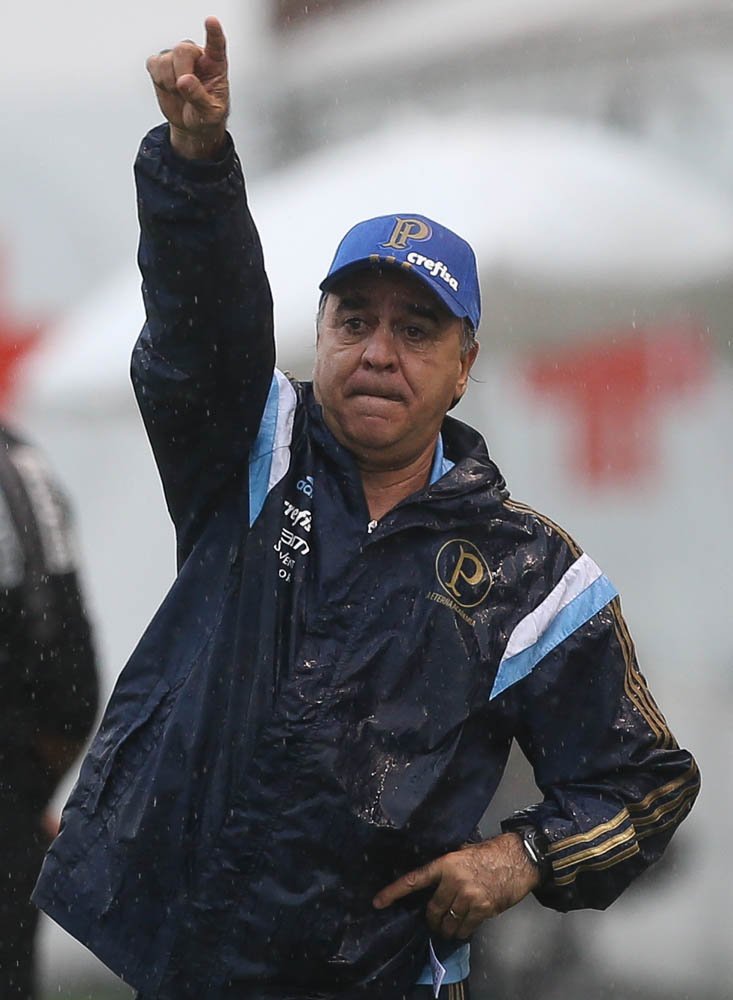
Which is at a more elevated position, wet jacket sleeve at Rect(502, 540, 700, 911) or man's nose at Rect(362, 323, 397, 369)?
man's nose at Rect(362, 323, 397, 369)

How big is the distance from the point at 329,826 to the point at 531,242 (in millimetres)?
1590

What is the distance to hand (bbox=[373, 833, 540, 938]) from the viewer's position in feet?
6.94

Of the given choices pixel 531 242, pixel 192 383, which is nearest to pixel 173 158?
pixel 192 383

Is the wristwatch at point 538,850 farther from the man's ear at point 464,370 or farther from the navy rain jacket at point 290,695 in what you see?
the man's ear at point 464,370

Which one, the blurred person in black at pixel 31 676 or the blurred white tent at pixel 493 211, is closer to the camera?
the blurred person in black at pixel 31 676

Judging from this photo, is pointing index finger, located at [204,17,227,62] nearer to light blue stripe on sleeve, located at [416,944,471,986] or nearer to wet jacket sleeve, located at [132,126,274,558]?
wet jacket sleeve, located at [132,126,274,558]

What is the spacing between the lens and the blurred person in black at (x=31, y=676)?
298cm

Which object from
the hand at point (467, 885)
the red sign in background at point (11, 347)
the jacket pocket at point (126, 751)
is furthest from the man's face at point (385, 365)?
the red sign in background at point (11, 347)

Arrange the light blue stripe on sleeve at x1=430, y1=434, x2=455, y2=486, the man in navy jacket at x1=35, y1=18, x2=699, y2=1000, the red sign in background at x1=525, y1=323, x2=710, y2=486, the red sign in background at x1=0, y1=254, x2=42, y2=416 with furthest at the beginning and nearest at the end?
the red sign in background at x1=0, y1=254, x2=42, y2=416
the red sign in background at x1=525, y1=323, x2=710, y2=486
the light blue stripe on sleeve at x1=430, y1=434, x2=455, y2=486
the man in navy jacket at x1=35, y1=18, x2=699, y2=1000

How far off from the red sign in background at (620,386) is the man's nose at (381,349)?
1.10 meters

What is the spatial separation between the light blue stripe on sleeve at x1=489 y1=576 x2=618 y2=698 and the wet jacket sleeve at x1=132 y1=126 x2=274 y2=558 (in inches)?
18.3

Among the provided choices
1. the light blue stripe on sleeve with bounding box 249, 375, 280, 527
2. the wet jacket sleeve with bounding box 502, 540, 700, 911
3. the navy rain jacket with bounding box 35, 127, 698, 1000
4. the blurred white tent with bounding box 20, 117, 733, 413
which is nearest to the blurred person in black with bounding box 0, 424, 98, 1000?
the blurred white tent with bounding box 20, 117, 733, 413

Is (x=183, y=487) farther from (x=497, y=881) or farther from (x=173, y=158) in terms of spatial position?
(x=497, y=881)

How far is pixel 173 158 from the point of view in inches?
74.9
